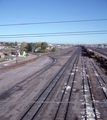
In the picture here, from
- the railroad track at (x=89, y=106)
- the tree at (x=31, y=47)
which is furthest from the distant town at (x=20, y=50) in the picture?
the railroad track at (x=89, y=106)

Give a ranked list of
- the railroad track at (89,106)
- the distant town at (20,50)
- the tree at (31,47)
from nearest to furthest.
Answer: the railroad track at (89,106), the distant town at (20,50), the tree at (31,47)

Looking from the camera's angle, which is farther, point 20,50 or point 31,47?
point 31,47

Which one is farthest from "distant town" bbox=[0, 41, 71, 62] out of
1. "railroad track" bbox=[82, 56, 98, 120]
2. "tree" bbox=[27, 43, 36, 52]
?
"railroad track" bbox=[82, 56, 98, 120]

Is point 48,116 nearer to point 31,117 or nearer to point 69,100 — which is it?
point 31,117

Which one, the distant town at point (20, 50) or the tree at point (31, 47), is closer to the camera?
the distant town at point (20, 50)

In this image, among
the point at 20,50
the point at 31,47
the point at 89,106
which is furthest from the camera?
the point at 31,47

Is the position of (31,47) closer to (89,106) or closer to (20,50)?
(20,50)

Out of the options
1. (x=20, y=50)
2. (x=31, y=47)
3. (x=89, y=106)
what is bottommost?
(x=89, y=106)

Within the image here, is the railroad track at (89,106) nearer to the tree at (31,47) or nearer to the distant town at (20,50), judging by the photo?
the distant town at (20,50)

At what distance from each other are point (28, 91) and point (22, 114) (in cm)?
481

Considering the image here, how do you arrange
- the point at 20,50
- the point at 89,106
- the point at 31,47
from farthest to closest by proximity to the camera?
the point at 31,47
the point at 20,50
the point at 89,106

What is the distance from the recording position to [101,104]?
10.3 meters

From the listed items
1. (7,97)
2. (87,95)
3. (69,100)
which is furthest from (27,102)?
(87,95)

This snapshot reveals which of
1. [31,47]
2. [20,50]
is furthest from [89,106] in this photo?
[31,47]
